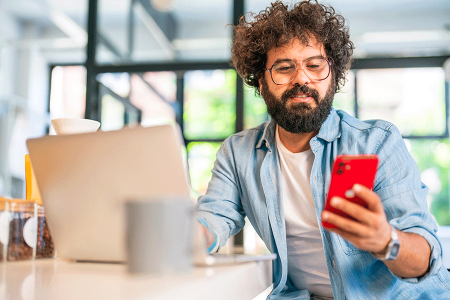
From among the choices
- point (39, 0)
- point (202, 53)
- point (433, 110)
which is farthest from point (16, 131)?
point (433, 110)

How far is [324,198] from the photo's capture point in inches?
48.7

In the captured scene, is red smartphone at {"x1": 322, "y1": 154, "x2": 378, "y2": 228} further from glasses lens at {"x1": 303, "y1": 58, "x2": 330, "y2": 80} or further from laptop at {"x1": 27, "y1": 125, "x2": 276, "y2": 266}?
glasses lens at {"x1": 303, "y1": 58, "x2": 330, "y2": 80}

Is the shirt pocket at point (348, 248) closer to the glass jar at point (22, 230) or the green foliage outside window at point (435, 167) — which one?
the glass jar at point (22, 230)

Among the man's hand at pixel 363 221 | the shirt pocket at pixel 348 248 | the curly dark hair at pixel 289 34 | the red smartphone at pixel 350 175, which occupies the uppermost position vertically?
the curly dark hair at pixel 289 34

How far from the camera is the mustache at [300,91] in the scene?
4.62 feet

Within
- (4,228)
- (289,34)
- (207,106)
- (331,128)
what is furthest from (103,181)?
(207,106)

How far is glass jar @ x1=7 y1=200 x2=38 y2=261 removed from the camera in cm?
99

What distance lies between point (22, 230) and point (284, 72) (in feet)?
3.15

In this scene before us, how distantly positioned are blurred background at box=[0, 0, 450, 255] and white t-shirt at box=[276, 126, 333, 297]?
2.14 metres

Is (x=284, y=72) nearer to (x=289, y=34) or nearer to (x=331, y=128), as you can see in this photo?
(x=289, y=34)

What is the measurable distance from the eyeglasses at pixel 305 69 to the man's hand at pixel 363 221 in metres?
0.73

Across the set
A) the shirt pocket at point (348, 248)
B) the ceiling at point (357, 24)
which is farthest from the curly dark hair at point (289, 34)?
the ceiling at point (357, 24)

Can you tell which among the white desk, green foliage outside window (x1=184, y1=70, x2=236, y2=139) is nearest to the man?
the white desk

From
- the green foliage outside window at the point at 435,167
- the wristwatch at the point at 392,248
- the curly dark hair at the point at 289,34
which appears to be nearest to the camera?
the wristwatch at the point at 392,248
